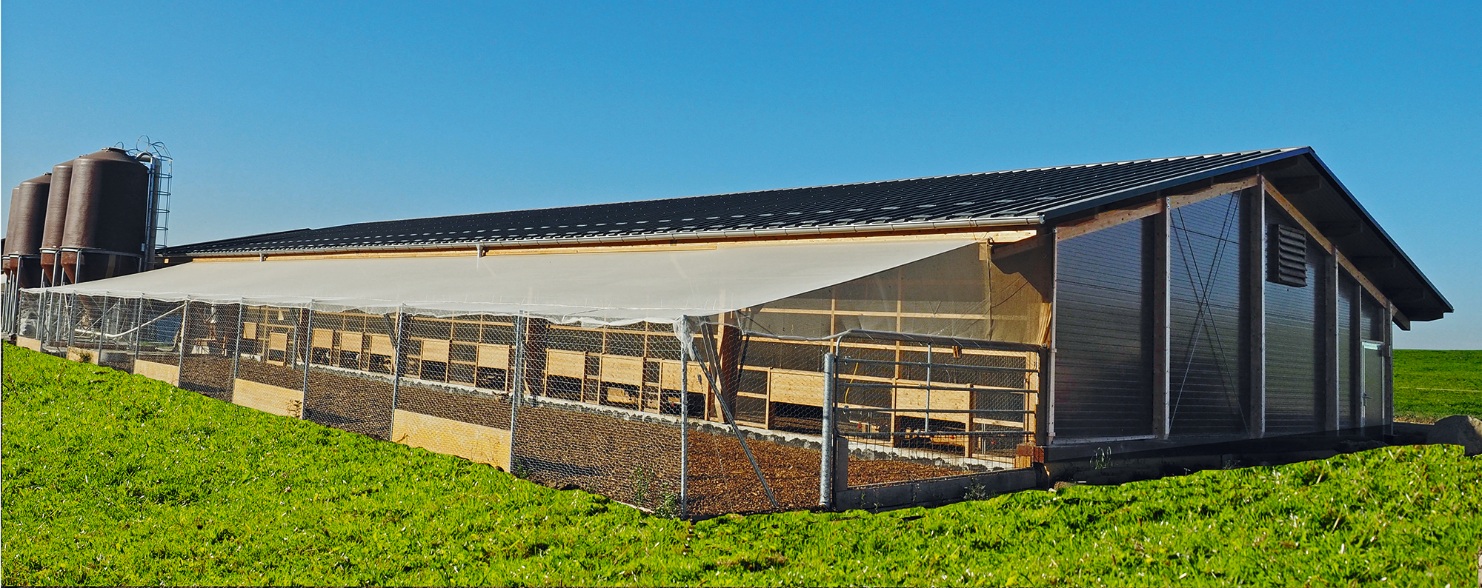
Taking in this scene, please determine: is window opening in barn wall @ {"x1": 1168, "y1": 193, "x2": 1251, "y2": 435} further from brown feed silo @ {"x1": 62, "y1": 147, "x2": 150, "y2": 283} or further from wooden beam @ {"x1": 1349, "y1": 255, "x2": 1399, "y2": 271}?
brown feed silo @ {"x1": 62, "y1": 147, "x2": 150, "y2": 283}

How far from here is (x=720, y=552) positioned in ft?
20.9

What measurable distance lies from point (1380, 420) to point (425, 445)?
16.7 m

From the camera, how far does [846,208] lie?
1334 centimetres

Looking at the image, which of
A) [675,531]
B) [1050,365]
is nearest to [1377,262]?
[1050,365]

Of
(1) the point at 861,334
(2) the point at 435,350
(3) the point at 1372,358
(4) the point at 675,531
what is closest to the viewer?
(4) the point at 675,531

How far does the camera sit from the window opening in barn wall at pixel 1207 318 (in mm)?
12398

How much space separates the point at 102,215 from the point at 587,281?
59.9 ft

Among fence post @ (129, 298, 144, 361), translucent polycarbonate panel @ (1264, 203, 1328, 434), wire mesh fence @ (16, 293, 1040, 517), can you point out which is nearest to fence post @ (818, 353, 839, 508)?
wire mesh fence @ (16, 293, 1040, 517)

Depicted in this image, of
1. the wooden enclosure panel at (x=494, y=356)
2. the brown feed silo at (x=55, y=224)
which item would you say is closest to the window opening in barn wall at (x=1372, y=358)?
the wooden enclosure panel at (x=494, y=356)

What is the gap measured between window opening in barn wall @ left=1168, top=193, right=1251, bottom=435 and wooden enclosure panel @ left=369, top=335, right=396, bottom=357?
12.0m

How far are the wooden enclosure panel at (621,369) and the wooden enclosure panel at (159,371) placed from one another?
6.98 meters

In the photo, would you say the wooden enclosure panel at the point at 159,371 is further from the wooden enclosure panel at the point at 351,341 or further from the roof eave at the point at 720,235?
the roof eave at the point at 720,235

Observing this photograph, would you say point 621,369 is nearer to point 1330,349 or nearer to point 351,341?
point 351,341

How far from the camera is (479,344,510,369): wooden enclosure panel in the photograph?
15.2 m
